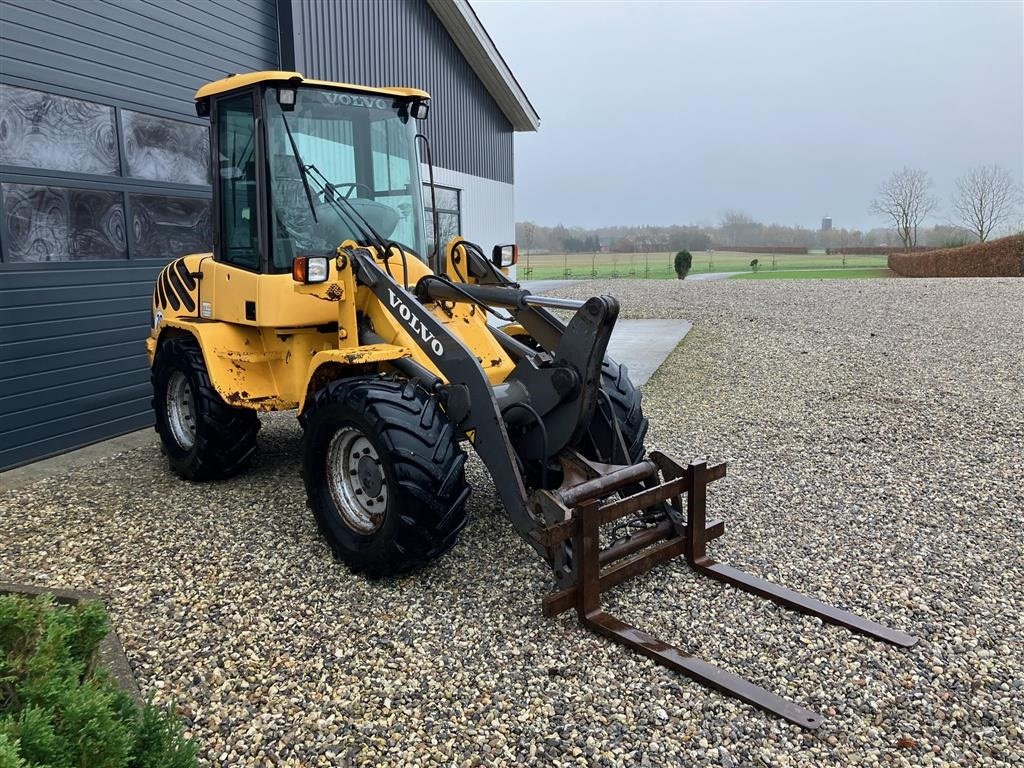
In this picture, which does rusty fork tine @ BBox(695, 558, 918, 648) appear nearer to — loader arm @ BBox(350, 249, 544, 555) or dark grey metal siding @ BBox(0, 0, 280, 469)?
loader arm @ BBox(350, 249, 544, 555)

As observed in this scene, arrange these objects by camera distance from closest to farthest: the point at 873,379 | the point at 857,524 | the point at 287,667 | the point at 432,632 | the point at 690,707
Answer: the point at 690,707 → the point at 287,667 → the point at 432,632 → the point at 857,524 → the point at 873,379

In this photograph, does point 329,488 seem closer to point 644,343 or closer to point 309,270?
point 309,270

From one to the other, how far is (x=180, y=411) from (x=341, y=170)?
2.38 metres

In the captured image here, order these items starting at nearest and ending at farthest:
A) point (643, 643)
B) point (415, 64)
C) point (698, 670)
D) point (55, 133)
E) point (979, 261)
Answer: point (698, 670), point (643, 643), point (55, 133), point (415, 64), point (979, 261)

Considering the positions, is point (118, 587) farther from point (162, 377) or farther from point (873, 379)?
point (873, 379)

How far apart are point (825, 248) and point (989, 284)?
1797 inches

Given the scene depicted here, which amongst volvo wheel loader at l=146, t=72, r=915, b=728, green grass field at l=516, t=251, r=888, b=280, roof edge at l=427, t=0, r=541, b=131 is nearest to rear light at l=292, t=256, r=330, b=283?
volvo wheel loader at l=146, t=72, r=915, b=728

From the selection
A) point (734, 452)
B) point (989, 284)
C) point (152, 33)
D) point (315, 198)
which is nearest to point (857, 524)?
point (734, 452)

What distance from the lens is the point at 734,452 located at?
6812 millimetres

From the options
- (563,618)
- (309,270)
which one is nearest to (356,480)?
(309,270)

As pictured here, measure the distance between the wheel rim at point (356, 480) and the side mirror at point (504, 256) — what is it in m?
2.04

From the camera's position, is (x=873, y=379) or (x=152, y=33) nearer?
(x=152, y=33)

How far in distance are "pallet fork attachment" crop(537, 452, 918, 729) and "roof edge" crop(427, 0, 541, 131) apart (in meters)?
12.3

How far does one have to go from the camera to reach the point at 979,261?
90.6 feet
